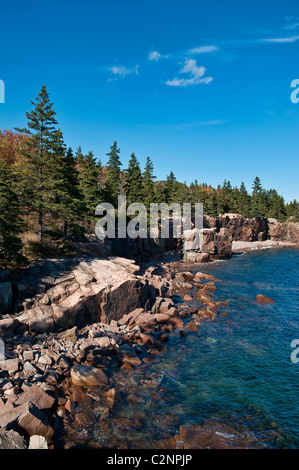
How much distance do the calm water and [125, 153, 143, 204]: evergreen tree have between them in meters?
38.1

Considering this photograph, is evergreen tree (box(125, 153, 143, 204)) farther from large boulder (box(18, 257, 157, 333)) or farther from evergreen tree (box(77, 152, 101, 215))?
large boulder (box(18, 257, 157, 333))

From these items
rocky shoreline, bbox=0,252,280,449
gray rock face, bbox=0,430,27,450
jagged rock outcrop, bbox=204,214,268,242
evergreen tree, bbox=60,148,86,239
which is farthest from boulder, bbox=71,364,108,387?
jagged rock outcrop, bbox=204,214,268,242

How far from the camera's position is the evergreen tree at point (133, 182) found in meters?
57.8

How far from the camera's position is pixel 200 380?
49.2 ft

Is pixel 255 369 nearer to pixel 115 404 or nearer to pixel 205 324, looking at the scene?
pixel 205 324

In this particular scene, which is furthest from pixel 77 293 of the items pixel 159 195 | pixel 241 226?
pixel 241 226

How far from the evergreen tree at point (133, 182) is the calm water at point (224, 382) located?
1502 inches

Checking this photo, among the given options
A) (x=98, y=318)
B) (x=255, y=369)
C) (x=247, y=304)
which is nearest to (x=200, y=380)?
(x=255, y=369)

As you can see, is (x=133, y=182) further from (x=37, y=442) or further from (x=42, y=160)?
(x=37, y=442)

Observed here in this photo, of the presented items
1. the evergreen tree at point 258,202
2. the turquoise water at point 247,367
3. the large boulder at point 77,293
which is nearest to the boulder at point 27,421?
the turquoise water at point 247,367

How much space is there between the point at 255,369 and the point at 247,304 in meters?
13.1

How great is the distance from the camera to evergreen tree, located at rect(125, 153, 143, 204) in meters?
57.8

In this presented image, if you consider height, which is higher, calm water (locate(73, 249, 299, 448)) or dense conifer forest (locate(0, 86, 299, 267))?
dense conifer forest (locate(0, 86, 299, 267))

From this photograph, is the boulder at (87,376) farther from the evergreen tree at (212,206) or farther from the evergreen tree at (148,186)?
the evergreen tree at (212,206)
